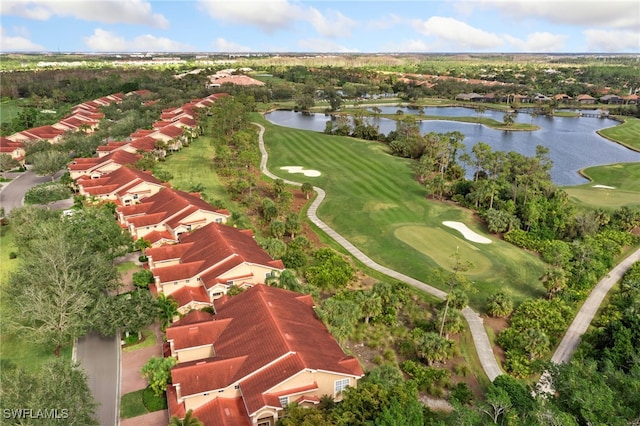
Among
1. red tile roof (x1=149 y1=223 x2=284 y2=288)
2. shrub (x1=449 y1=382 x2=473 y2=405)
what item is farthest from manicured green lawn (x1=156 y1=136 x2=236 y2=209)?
shrub (x1=449 y1=382 x2=473 y2=405)

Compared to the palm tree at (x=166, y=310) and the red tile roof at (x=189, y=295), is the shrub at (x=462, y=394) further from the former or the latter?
the palm tree at (x=166, y=310)

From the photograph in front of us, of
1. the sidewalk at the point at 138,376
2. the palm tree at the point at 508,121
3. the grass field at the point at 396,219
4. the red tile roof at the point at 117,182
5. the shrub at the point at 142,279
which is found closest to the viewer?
the sidewalk at the point at 138,376

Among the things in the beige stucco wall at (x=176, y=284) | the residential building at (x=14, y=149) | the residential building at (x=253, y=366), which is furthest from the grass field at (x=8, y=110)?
the residential building at (x=253, y=366)

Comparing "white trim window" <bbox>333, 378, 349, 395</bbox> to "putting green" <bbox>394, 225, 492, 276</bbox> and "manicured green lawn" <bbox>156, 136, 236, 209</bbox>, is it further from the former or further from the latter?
"manicured green lawn" <bbox>156, 136, 236, 209</bbox>

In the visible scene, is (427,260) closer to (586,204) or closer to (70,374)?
(586,204)

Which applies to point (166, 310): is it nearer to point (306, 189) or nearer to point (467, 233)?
point (306, 189)

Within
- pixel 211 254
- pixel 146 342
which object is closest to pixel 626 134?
pixel 211 254

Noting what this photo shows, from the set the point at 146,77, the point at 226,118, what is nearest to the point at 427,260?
the point at 226,118

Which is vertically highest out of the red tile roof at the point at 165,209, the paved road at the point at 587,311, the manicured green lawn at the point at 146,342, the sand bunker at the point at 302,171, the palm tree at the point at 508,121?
the palm tree at the point at 508,121
